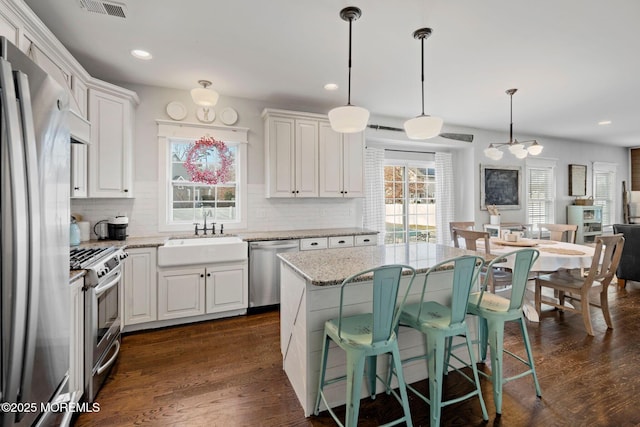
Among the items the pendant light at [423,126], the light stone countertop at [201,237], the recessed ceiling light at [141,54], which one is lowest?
the light stone countertop at [201,237]

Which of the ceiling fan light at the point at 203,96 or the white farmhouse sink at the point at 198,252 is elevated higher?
the ceiling fan light at the point at 203,96

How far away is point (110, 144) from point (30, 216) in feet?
8.91

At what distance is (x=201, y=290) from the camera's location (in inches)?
126

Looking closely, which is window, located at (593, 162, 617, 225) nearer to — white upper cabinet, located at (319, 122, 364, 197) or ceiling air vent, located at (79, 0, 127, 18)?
white upper cabinet, located at (319, 122, 364, 197)

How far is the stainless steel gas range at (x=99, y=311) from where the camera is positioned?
189 centimetres

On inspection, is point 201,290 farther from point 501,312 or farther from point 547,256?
point 547,256

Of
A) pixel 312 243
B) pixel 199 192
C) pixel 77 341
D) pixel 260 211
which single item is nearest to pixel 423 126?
pixel 312 243

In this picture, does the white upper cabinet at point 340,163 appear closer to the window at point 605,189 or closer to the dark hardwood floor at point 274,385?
the dark hardwood floor at point 274,385

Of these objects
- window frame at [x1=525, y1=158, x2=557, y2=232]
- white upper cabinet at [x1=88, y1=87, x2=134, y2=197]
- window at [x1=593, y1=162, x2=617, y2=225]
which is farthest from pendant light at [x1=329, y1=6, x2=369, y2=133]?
window at [x1=593, y1=162, x2=617, y2=225]

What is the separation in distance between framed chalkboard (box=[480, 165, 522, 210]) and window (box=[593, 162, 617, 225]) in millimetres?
2675

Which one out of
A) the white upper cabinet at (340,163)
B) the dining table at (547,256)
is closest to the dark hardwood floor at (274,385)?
the dining table at (547,256)

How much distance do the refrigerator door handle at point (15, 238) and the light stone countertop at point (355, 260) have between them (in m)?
1.10

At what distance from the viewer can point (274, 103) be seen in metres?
4.16

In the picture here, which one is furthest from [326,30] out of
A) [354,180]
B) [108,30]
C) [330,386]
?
[330,386]
